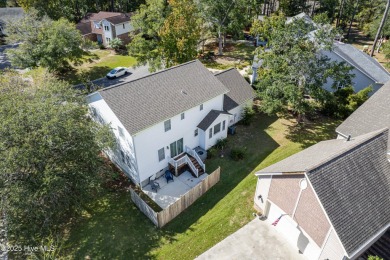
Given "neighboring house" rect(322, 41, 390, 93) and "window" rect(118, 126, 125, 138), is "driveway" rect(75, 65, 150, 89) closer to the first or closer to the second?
"window" rect(118, 126, 125, 138)

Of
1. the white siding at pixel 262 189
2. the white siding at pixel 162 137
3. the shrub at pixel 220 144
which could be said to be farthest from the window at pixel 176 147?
the white siding at pixel 262 189

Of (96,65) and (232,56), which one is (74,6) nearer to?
(96,65)

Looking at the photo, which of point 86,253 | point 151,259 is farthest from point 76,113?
point 151,259

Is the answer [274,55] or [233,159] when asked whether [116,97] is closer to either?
[233,159]

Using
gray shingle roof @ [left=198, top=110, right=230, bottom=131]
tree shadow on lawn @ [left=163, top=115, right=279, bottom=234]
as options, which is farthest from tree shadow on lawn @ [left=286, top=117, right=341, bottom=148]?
gray shingle roof @ [left=198, top=110, right=230, bottom=131]

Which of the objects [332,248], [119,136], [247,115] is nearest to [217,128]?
[247,115]

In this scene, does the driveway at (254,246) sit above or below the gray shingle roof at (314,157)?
below

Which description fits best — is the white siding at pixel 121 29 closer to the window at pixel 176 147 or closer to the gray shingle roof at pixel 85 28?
the gray shingle roof at pixel 85 28
